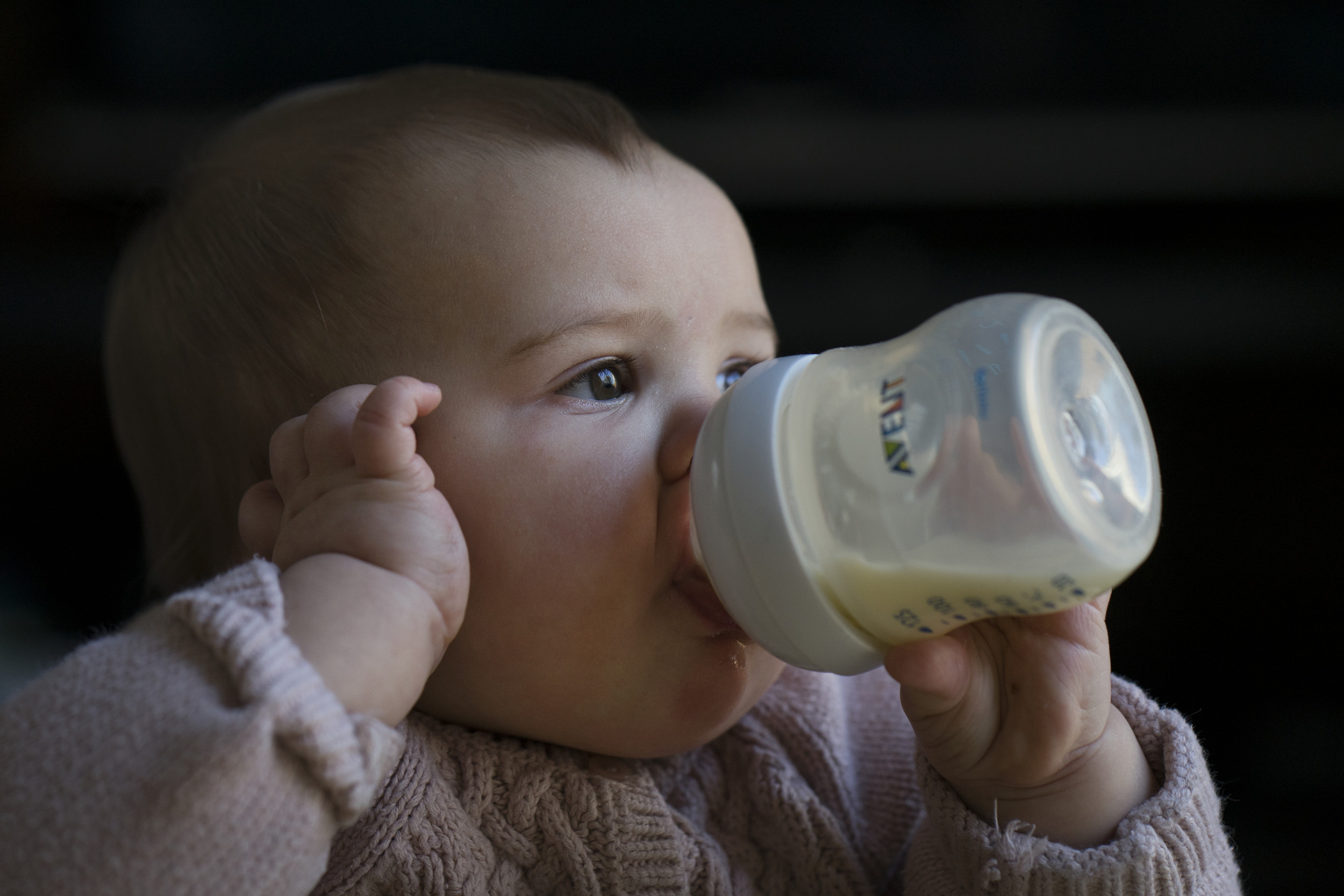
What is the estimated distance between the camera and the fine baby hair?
2.45 feet

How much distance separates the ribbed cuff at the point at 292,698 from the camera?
1.62 ft

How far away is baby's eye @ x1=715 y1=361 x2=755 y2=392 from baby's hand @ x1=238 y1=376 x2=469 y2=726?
23 cm

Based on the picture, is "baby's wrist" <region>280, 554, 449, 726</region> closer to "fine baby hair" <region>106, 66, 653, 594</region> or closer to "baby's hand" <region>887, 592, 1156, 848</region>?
"fine baby hair" <region>106, 66, 653, 594</region>

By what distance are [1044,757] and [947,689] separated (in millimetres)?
99

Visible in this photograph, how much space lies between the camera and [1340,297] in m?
1.49

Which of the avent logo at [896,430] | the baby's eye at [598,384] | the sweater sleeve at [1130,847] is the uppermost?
the avent logo at [896,430]

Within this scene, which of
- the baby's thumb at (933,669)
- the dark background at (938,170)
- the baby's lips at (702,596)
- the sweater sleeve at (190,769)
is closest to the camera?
the sweater sleeve at (190,769)

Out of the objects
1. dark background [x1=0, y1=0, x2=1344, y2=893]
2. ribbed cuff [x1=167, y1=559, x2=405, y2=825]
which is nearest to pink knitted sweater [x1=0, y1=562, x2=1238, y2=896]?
ribbed cuff [x1=167, y1=559, x2=405, y2=825]

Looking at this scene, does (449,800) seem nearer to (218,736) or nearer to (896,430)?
(218,736)

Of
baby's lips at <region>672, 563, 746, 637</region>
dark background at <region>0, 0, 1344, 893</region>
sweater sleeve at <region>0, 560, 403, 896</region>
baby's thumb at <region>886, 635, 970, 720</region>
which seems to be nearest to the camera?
sweater sleeve at <region>0, 560, 403, 896</region>

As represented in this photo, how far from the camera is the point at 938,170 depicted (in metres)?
1.55

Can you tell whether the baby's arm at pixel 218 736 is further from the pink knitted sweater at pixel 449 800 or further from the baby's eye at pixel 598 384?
the baby's eye at pixel 598 384

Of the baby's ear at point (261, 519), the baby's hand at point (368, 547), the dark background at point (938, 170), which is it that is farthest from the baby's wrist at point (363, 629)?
the dark background at point (938, 170)

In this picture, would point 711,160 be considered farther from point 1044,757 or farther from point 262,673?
point 262,673
